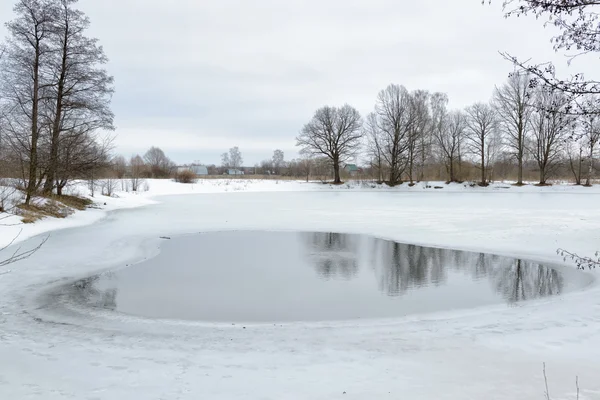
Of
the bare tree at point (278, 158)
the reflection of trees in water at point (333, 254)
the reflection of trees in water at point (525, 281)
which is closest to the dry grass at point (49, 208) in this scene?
the reflection of trees in water at point (333, 254)

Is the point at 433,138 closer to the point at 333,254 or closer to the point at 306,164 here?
the point at 306,164

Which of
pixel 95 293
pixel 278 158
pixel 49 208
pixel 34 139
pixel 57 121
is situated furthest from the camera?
pixel 278 158

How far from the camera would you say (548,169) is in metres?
50.5

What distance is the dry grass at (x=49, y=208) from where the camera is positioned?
1642 centimetres

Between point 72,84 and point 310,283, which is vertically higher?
point 72,84

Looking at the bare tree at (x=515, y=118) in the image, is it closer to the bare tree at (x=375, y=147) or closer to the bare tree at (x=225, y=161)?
the bare tree at (x=375, y=147)

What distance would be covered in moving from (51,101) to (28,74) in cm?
226

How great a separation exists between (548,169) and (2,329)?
55.9 m

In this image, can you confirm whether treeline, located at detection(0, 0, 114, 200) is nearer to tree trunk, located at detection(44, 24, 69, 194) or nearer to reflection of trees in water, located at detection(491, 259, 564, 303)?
tree trunk, located at detection(44, 24, 69, 194)

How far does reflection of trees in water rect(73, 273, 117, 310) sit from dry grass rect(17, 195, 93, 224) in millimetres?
8952

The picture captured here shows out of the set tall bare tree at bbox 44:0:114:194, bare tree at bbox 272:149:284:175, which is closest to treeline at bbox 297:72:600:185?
tall bare tree at bbox 44:0:114:194

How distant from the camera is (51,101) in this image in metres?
22.0

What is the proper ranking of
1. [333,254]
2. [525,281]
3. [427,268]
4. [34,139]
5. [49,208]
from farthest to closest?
[49,208]
[34,139]
[333,254]
[427,268]
[525,281]

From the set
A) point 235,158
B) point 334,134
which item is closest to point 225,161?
point 235,158
